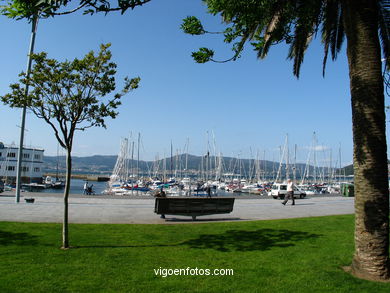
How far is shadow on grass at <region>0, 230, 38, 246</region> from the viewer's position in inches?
291

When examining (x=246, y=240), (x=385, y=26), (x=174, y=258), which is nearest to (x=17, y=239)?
(x=174, y=258)

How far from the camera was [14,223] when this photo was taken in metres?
10.1

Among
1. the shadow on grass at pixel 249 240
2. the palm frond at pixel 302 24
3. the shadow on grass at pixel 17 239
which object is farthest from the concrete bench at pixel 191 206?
the palm frond at pixel 302 24

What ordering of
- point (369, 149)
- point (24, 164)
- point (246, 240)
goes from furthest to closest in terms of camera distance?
point (24, 164), point (246, 240), point (369, 149)

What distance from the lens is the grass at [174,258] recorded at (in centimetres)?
490

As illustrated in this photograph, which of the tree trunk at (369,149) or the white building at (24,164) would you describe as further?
the white building at (24,164)

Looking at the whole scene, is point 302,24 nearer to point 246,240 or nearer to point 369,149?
point 369,149

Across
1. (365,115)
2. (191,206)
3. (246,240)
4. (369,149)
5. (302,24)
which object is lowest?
(246,240)

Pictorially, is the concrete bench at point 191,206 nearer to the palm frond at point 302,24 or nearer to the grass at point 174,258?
the grass at point 174,258

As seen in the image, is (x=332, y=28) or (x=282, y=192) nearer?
(x=332, y=28)

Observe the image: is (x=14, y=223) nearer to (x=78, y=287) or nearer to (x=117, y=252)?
(x=117, y=252)

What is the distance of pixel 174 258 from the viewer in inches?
253

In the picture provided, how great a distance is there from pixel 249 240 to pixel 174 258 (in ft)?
8.87

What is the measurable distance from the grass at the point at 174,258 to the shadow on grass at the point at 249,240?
2 cm
